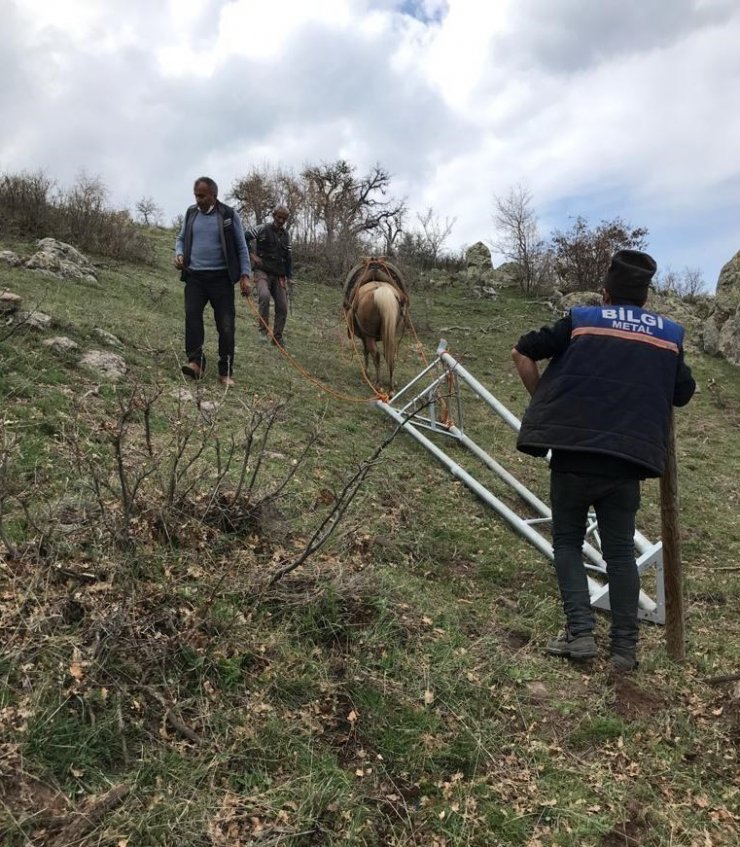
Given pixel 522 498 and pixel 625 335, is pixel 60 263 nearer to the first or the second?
pixel 522 498

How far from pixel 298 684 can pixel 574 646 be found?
1.29 metres

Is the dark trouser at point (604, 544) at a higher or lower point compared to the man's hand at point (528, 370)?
lower

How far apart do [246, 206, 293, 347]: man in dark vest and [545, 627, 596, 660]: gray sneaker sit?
6441mm

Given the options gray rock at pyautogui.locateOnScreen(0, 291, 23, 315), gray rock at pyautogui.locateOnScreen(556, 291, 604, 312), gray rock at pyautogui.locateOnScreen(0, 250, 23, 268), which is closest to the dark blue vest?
gray rock at pyautogui.locateOnScreen(0, 291, 23, 315)

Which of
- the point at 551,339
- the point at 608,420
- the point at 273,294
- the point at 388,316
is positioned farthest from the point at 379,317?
the point at 608,420

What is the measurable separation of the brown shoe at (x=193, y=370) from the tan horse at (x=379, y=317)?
250 centimetres

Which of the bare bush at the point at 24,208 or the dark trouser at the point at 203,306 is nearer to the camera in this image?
the dark trouser at the point at 203,306

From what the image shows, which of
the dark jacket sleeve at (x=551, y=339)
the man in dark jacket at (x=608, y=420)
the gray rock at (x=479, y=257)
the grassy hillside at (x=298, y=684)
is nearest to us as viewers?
the grassy hillside at (x=298, y=684)

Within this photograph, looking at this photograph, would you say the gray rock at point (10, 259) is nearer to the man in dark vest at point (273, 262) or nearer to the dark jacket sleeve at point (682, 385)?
the man in dark vest at point (273, 262)

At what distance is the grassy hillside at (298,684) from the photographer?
6.41ft

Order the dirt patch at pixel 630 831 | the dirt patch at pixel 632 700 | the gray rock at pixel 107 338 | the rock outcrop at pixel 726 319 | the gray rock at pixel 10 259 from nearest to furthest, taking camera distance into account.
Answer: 1. the dirt patch at pixel 630 831
2. the dirt patch at pixel 632 700
3. the gray rock at pixel 107 338
4. the gray rock at pixel 10 259
5. the rock outcrop at pixel 726 319

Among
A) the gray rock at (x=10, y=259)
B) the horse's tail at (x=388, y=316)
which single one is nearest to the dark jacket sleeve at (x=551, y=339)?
the horse's tail at (x=388, y=316)

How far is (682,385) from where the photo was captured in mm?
3033

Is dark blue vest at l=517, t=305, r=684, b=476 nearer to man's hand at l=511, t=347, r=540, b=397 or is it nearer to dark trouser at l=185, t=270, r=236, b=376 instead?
man's hand at l=511, t=347, r=540, b=397
